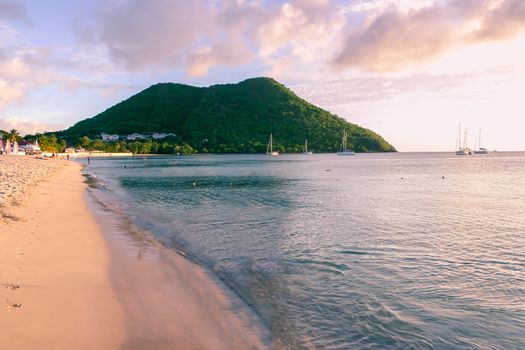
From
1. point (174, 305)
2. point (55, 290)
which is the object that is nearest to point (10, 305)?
point (55, 290)

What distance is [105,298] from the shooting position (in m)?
9.40

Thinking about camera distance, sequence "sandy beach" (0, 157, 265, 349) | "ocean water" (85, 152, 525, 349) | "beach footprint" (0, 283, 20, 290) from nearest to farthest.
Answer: "sandy beach" (0, 157, 265, 349) < "ocean water" (85, 152, 525, 349) < "beach footprint" (0, 283, 20, 290)

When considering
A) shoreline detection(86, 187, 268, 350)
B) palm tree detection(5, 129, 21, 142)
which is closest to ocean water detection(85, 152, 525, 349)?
shoreline detection(86, 187, 268, 350)

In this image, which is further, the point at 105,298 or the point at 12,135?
the point at 12,135

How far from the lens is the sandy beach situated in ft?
24.2

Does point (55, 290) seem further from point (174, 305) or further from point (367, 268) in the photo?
point (367, 268)

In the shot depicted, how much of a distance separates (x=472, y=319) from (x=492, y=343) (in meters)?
1.10

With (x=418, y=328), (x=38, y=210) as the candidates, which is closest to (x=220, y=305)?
(x=418, y=328)

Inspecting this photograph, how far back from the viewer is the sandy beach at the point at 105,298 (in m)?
7.36

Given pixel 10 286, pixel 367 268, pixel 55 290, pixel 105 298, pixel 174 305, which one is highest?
pixel 10 286

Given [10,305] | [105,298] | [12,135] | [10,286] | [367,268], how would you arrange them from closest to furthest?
[10,305] < [10,286] < [105,298] < [367,268] < [12,135]

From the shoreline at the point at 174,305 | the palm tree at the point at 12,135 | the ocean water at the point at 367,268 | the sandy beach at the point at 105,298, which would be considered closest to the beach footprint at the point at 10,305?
the sandy beach at the point at 105,298

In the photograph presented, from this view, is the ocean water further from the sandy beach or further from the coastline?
the coastline

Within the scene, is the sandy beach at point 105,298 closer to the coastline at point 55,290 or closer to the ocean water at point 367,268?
the coastline at point 55,290
